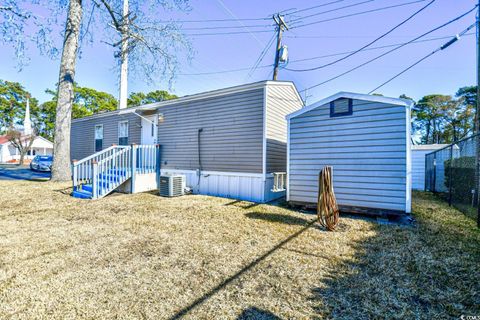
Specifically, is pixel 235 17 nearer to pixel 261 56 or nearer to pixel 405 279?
pixel 261 56

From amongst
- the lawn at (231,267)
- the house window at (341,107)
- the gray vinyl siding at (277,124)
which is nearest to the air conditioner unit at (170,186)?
the lawn at (231,267)

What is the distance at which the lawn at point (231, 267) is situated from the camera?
6.78 ft

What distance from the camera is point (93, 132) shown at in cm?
1242

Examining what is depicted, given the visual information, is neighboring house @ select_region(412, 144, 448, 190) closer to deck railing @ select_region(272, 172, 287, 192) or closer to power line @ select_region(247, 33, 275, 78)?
deck railing @ select_region(272, 172, 287, 192)

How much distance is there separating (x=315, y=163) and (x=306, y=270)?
349 cm

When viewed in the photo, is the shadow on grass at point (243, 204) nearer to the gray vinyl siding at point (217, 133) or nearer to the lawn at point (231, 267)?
the gray vinyl siding at point (217, 133)

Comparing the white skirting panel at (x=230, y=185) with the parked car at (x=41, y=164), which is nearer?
the white skirting panel at (x=230, y=185)

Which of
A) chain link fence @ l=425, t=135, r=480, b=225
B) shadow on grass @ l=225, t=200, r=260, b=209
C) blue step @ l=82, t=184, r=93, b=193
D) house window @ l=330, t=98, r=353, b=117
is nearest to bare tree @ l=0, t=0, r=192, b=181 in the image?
blue step @ l=82, t=184, r=93, b=193

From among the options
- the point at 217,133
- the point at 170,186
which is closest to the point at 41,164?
the point at 170,186

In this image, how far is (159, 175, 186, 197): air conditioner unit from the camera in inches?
296

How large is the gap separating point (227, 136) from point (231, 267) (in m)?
5.28

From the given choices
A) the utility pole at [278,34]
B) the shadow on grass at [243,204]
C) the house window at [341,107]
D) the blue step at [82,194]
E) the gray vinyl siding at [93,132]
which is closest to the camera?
the house window at [341,107]

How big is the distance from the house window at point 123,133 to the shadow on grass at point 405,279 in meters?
10.5

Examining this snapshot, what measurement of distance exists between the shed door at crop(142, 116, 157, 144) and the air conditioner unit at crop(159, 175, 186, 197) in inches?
109
